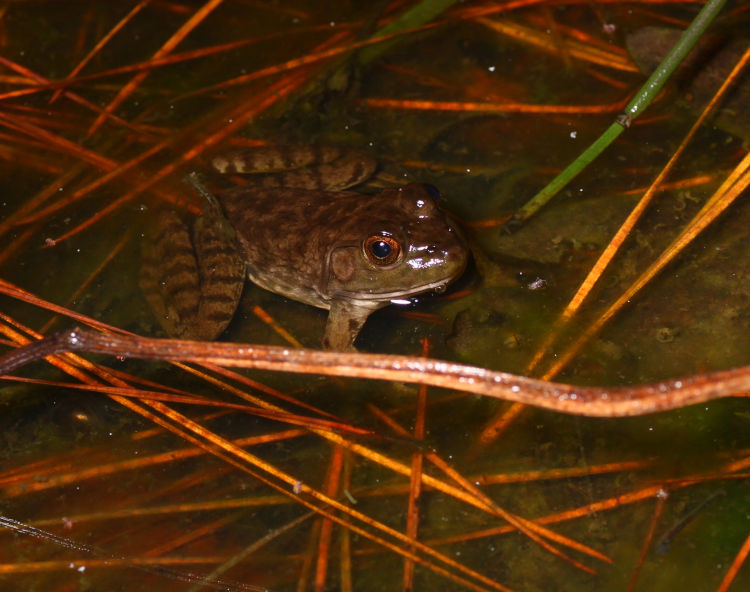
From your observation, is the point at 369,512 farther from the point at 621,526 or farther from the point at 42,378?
the point at 42,378

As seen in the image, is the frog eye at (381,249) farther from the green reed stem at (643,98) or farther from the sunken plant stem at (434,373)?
the sunken plant stem at (434,373)

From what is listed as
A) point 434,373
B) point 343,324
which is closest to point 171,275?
point 343,324

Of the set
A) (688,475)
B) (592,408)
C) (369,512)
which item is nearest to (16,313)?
(369,512)

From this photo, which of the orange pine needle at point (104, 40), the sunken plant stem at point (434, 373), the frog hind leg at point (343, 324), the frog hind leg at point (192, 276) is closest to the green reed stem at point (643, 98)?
the frog hind leg at point (343, 324)

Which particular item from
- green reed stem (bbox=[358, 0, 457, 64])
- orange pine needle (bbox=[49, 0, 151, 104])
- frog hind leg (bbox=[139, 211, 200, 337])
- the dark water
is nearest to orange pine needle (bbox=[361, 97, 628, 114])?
the dark water

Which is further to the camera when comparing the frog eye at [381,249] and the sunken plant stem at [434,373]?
the frog eye at [381,249]

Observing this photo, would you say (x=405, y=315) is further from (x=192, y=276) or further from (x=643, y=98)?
(x=643, y=98)
